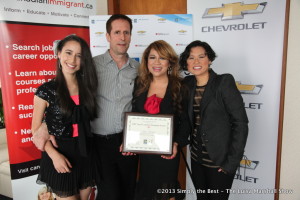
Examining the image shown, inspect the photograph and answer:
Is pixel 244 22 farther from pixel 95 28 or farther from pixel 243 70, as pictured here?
pixel 95 28

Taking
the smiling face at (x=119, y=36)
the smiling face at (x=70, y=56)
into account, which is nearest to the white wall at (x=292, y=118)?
the smiling face at (x=119, y=36)

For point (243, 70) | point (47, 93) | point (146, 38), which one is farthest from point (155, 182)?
point (146, 38)

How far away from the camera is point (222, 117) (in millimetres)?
1868

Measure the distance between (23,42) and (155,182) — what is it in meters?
2.08

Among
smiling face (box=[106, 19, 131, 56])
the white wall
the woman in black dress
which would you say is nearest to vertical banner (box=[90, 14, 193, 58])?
smiling face (box=[106, 19, 131, 56])

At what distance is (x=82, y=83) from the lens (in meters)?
1.87

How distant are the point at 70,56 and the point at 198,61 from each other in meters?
1.02

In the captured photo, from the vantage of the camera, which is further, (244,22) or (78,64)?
(244,22)

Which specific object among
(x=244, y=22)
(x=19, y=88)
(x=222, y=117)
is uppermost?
(x=244, y=22)

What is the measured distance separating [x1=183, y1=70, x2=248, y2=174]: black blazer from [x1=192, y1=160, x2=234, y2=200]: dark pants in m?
0.11

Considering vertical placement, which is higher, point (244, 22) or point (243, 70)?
point (244, 22)

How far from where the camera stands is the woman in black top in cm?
184

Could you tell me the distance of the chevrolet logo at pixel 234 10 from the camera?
99.3 inches

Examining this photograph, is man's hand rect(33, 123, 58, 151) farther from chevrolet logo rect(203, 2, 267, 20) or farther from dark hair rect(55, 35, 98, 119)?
chevrolet logo rect(203, 2, 267, 20)
